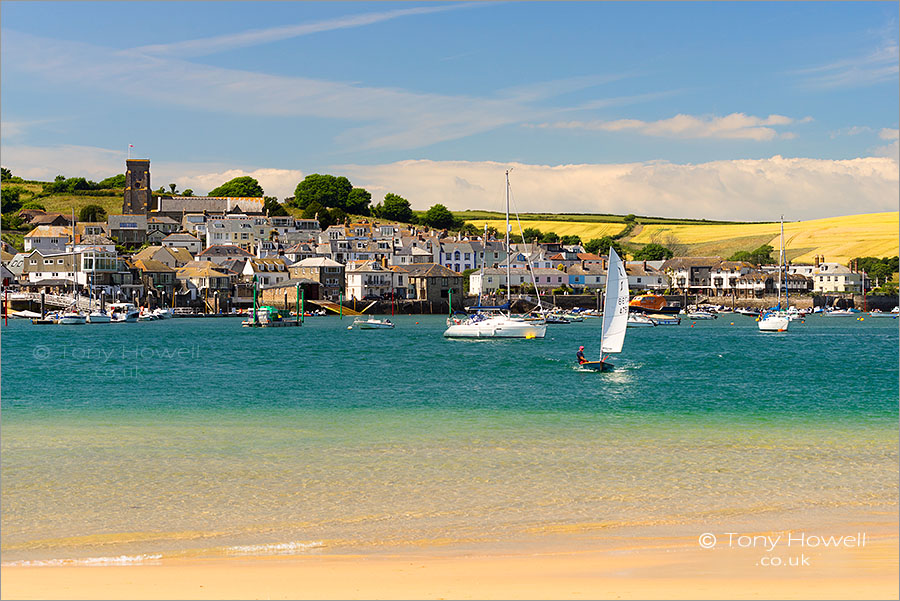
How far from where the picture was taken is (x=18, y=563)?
1344cm

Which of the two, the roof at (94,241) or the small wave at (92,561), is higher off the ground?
the roof at (94,241)

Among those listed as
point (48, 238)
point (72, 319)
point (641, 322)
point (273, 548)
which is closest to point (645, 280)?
point (641, 322)

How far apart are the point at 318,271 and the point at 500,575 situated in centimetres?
14615

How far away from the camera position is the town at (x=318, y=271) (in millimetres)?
148000

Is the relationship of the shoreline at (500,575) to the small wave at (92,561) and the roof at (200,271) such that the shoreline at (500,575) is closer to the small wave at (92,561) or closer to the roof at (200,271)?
Answer: the small wave at (92,561)

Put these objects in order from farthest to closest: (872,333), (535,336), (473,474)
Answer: (872,333)
(535,336)
(473,474)

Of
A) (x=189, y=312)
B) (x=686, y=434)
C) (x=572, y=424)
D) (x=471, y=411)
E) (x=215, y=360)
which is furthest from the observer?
(x=189, y=312)

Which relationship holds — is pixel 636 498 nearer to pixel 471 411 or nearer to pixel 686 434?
pixel 686 434

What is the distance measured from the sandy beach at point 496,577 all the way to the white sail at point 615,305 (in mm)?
30856

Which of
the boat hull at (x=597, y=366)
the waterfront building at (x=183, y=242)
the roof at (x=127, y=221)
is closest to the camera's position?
the boat hull at (x=597, y=366)

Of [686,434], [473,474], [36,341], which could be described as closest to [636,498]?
[473,474]

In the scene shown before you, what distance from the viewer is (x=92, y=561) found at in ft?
44.5

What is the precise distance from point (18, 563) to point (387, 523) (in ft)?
18.9

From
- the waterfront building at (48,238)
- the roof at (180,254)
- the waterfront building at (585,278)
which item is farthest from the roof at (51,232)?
the waterfront building at (585,278)
